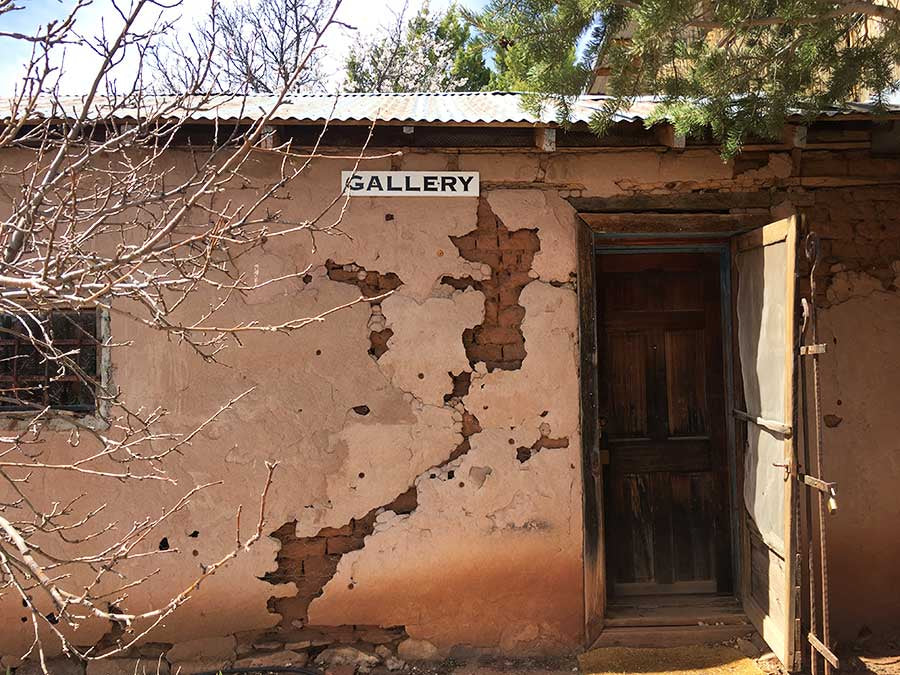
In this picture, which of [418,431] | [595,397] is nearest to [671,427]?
[595,397]

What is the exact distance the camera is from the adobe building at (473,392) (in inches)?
179

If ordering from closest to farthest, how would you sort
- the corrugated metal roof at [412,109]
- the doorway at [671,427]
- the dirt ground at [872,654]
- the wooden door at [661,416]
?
the corrugated metal roof at [412,109]
the dirt ground at [872,654]
the doorway at [671,427]
the wooden door at [661,416]

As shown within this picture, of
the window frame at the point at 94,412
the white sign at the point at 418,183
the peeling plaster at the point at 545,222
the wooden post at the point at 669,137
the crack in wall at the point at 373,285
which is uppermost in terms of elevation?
the wooden post at the point at 669,137

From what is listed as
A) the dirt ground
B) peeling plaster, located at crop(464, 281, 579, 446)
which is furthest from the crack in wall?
the dirt ground

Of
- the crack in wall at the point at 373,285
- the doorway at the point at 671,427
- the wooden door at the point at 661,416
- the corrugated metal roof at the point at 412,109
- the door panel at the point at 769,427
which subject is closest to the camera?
the door panel at the point at 769,427

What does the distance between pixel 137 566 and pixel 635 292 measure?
3459mm

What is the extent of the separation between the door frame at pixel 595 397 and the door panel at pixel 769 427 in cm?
18

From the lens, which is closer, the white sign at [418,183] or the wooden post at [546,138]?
the wooden post at [546,138]

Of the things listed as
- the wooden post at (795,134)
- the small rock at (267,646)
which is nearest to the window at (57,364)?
the small rock at (267,646)

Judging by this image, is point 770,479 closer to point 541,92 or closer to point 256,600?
point 541,92

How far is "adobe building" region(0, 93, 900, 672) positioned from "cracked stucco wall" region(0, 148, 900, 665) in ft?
0.04

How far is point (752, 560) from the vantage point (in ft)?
15.3

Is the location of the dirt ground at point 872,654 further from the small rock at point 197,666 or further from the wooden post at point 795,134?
the small rock at point 197,666

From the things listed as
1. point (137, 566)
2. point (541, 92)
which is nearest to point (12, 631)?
point (137, 566)
